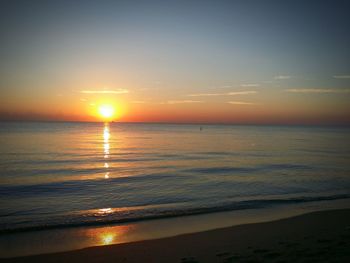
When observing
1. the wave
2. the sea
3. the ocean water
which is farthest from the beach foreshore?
the ocean water

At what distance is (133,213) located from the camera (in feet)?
43.0

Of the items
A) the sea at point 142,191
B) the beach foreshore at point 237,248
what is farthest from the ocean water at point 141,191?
the beach foreshore at point 237,248

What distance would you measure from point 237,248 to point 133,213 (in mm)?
5892

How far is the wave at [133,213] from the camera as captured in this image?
37.6 ft

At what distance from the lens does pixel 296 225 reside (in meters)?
11.3

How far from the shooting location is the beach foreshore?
25.4 ft

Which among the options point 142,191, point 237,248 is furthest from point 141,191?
point 237,248

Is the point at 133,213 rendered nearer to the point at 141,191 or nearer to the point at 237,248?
the point at 141,191

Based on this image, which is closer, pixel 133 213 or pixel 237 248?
pixel 237 248

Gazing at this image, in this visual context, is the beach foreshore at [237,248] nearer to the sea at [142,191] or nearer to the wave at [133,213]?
the wave at [133,213]

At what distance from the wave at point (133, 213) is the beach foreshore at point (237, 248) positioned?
2831mm

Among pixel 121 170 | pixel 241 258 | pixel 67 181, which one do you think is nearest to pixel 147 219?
pixel 241 258

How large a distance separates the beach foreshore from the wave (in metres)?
2.83

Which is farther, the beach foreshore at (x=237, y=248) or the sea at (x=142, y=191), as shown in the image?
the sea at (x=142, y=191)
